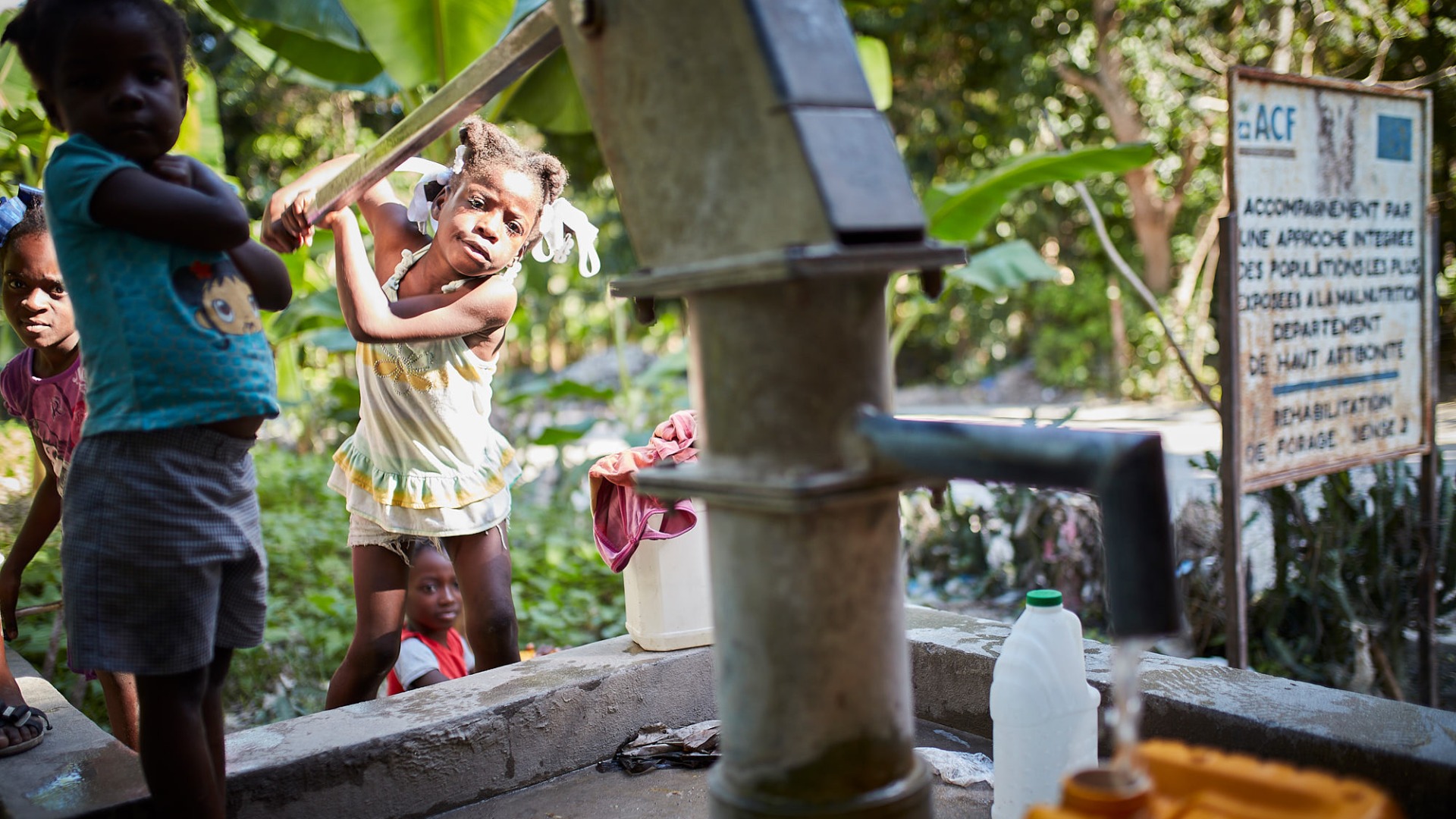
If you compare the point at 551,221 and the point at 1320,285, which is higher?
the point at 551,221

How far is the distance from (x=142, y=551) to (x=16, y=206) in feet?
5.32

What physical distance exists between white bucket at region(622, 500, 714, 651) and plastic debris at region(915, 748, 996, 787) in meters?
0.71

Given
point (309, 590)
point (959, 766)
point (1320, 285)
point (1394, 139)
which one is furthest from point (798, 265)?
point (309, 590)

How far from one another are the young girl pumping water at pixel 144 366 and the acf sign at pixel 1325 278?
2.96m

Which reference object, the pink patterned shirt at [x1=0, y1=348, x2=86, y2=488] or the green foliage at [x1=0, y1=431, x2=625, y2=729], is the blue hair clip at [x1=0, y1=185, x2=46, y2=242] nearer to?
the pink patterned shirt at [x1=0, y1=348, x2=86, y2=488]

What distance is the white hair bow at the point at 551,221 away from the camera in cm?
294

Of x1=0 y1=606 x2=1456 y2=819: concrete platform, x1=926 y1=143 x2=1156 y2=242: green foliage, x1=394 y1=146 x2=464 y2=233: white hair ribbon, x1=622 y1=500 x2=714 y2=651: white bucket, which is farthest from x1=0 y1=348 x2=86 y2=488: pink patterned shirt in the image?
x1=926 y1=143 x2=1156 y2=242: green foliage

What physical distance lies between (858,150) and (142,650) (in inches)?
53.7

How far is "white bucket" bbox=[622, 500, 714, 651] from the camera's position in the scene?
3043 millimetres

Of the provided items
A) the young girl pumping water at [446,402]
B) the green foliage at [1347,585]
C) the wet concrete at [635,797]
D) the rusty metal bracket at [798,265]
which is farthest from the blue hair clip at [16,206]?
the green foliage at [1347,585]

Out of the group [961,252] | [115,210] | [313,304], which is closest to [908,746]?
[961,252]

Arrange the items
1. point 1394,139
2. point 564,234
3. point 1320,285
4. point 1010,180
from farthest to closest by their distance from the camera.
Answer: point 1010,180
point 1394,139
point 1320,285
point 564,234

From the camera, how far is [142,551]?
1775 millimetres

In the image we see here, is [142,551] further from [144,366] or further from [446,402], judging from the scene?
[446,402]
